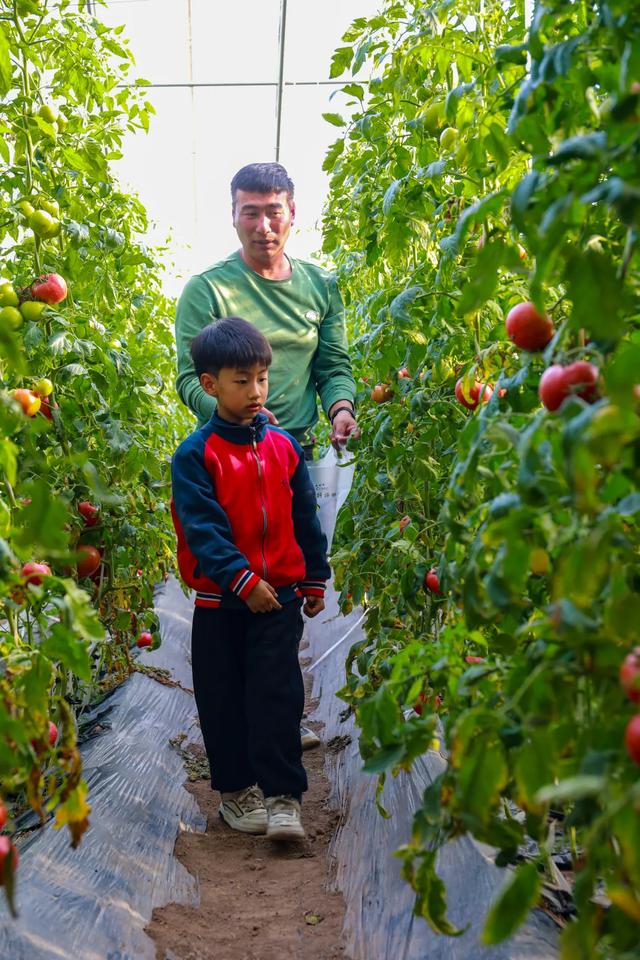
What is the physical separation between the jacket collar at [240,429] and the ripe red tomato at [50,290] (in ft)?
1.54

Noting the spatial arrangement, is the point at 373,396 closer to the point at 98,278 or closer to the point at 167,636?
the point at 98,278

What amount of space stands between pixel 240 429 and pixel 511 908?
168 cm

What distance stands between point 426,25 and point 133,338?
1946 mm

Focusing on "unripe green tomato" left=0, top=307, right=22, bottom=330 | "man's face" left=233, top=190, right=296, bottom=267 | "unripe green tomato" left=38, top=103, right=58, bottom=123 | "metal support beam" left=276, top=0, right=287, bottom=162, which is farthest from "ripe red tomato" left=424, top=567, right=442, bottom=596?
"metal support beam" left=276, top=0, right=287, bottom=162

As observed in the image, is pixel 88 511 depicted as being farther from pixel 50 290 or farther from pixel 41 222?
pixel 41 222

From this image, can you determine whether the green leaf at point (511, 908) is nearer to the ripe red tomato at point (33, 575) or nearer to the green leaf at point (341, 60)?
the ripe red tomato at point (33, 575)

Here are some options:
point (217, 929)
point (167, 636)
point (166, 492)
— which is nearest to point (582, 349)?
point (217, 929)

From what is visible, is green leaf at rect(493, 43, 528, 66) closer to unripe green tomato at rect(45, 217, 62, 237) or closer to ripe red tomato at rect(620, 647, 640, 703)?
ripe red tomato at rect(620, 647, 640, 703)

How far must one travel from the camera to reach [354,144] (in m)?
2.66

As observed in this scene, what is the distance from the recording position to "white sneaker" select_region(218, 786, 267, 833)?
7.64 ft

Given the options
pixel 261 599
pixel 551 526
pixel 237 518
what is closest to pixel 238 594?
pixel 261 599

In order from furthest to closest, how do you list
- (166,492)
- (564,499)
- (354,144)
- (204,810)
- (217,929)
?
(166,492) → (354,144) → (204,810) → (217,929) → (564,499)

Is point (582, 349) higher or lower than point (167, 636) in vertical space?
higher

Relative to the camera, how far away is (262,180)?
2.80m
